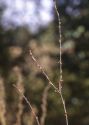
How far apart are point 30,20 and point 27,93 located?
27.2 ft

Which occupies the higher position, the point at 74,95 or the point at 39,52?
the point at 74,95

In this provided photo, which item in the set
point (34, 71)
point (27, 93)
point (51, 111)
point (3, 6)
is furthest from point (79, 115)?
point (3, 6)

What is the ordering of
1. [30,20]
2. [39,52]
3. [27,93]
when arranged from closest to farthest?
[27,93], [39,52], [30,20]

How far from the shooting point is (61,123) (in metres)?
10.5

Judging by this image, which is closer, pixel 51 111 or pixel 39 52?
pixel 51 111

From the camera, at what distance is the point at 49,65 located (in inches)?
541

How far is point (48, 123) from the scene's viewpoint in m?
10.6

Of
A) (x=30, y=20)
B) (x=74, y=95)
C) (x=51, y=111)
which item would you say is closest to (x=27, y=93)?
(x=51, y=111)

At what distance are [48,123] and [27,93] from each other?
1.63 metres

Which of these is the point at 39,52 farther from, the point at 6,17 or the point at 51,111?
the point at 51,111

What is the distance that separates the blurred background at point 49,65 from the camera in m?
7.64

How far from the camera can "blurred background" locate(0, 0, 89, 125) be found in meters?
7.64

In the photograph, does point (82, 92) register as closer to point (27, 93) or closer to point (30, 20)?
point (27, 93)

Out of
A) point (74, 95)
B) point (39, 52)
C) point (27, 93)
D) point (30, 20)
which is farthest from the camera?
point (30, 20)
